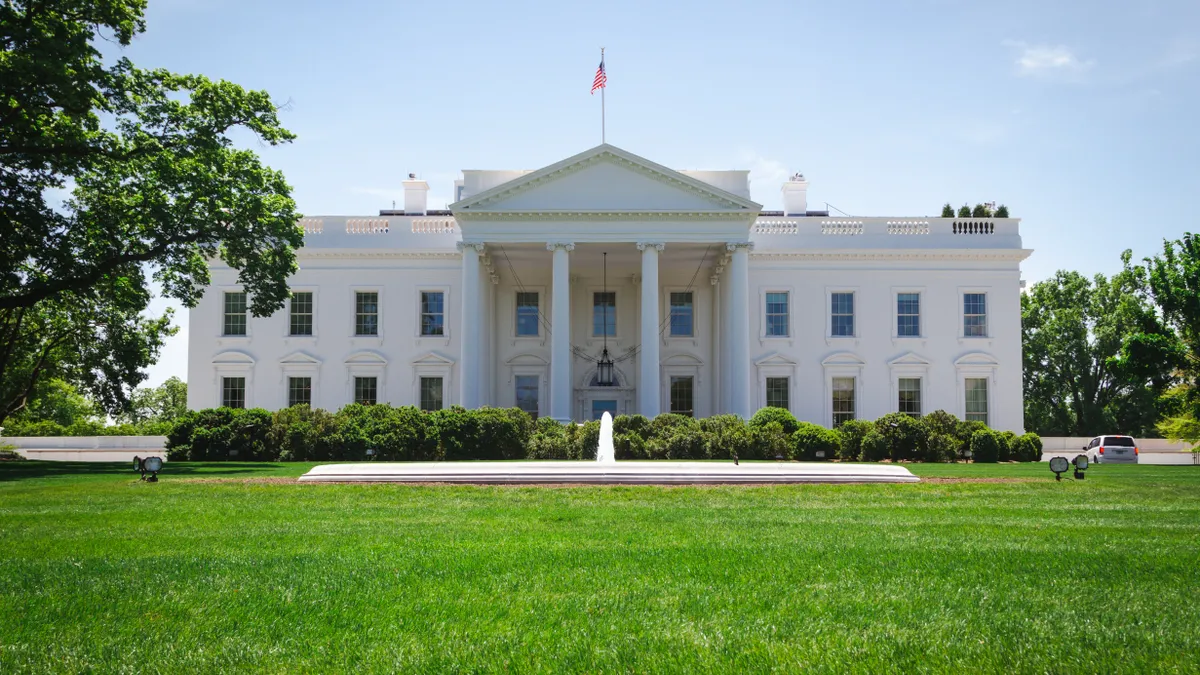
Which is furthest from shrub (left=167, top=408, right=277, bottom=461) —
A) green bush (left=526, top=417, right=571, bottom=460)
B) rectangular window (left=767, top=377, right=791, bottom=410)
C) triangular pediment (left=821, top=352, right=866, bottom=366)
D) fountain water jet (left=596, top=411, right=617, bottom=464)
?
triangular pediment (left=821, top=352, right=866, bottom=366)

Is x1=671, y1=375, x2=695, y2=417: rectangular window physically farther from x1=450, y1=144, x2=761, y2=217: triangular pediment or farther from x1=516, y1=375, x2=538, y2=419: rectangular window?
x1=450, y1=144, x2=761, y2=217: triangular pediment

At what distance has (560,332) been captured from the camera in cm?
3841

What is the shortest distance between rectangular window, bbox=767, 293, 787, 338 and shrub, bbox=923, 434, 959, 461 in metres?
12.9

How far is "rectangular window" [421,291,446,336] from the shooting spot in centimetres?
4316

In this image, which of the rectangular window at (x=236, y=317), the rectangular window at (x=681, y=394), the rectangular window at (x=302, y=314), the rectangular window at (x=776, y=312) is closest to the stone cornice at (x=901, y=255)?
the rectangular window at (x=776, y=312)

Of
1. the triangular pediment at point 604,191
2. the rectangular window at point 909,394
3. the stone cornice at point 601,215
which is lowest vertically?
the rectangular window at point 909,394

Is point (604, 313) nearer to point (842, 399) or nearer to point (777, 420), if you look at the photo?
point (842, 399)

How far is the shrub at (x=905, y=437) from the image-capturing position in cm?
3116

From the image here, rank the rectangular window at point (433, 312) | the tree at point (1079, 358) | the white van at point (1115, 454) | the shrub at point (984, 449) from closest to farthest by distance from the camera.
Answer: the shrub at point (984, 449) < the white van at point (1115, 454) < the rectangular window at point (433, 312) < the tree at point (1079, 358)

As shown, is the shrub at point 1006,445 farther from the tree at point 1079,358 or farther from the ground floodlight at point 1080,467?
the tree at point 1079,358

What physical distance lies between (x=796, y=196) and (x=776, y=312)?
33.2 ft

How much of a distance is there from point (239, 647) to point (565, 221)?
33204 millimetres

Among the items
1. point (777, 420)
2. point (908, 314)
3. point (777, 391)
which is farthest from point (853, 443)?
point (908, 314)

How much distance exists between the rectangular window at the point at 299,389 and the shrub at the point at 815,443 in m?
22.1
